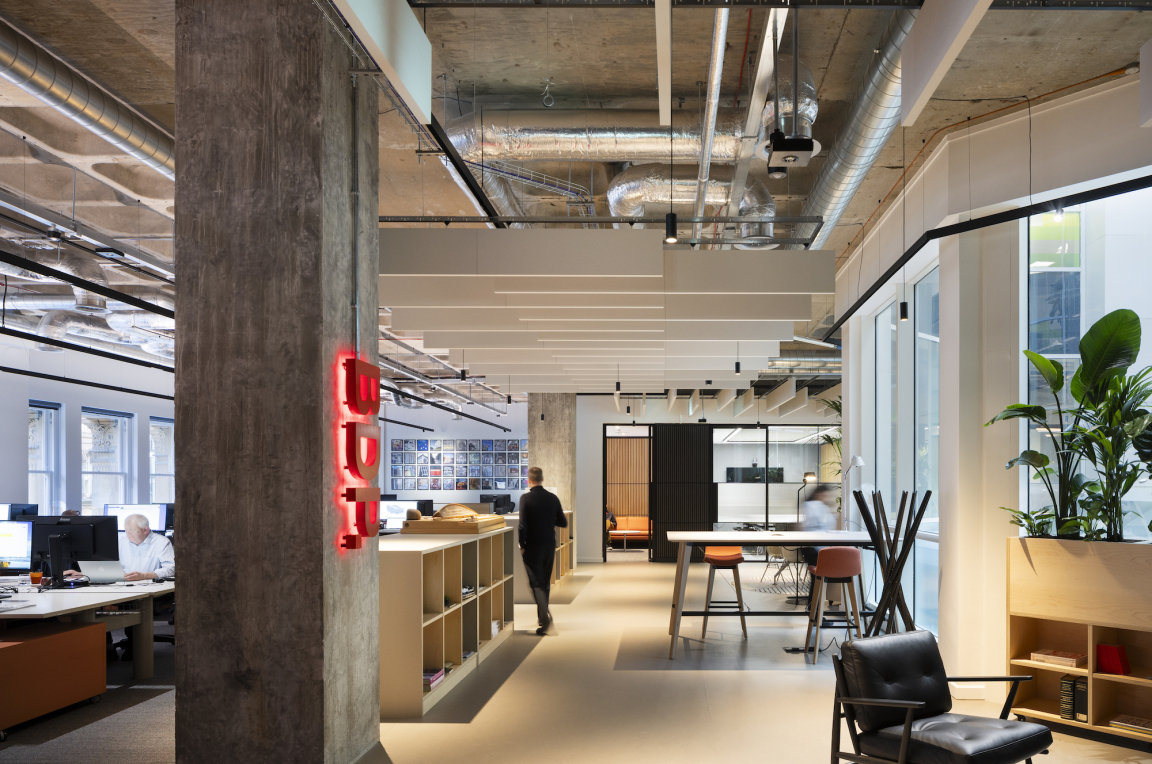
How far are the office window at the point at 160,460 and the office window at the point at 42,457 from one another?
2809mm

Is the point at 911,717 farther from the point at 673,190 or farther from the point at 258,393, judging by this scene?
the point at 673,190

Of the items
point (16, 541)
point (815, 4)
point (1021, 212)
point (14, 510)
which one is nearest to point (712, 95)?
point (815, 4)

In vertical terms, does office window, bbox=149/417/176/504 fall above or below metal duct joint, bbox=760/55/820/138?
below

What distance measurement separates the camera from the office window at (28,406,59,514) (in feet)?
44.9

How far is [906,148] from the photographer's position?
7.06 meters

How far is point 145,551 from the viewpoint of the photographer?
8062mm

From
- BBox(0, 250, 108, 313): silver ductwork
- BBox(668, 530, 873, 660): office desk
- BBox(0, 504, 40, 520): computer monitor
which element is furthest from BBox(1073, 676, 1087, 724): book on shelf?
BBox(0, 504, 40, 520): computer monitor

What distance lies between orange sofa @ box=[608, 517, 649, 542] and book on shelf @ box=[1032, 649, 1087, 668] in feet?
46.8

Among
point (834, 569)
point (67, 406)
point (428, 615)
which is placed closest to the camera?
point (428, 615)

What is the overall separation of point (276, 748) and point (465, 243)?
12.5 ft

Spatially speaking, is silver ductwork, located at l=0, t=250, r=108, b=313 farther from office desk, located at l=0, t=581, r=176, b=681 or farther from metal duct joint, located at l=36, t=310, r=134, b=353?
office desk, located at l=0, t=581, r=176, b=681

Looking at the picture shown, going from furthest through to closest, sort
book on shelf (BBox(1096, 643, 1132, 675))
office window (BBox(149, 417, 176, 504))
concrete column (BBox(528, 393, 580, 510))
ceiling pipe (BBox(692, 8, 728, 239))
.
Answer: office window (BBox(149, 417, 176, 504))
concrete column (BBox(528, 393, 580, 510))
book on shelf (BBox(1096, 643, 1132, 675))
ceiling pipe (BBox(692, 8, 728, 239))

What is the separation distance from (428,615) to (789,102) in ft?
14.0

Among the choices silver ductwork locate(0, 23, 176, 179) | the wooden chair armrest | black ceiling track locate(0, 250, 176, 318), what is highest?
silver ductwork locate(0, 23, 176, 179)
